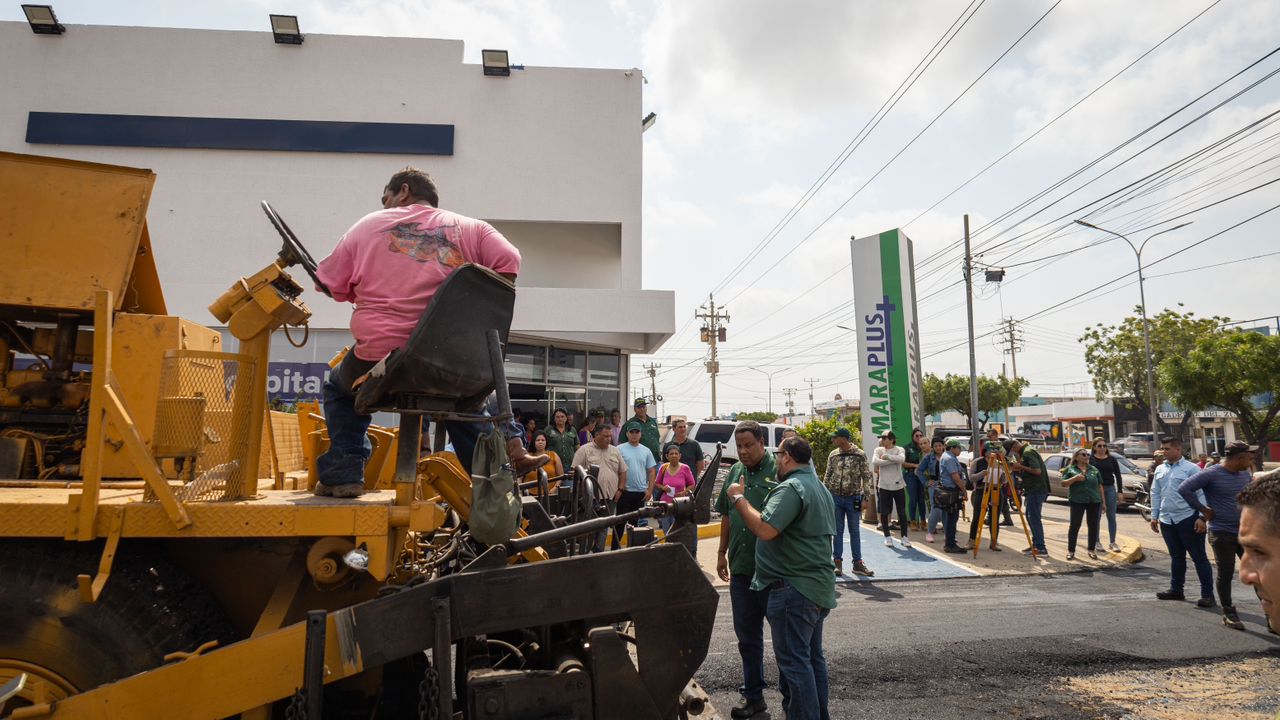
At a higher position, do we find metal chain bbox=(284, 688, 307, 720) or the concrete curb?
metal chain bbox=(284, 688, 307, 720)

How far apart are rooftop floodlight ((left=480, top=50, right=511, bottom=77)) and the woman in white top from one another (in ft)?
39.0

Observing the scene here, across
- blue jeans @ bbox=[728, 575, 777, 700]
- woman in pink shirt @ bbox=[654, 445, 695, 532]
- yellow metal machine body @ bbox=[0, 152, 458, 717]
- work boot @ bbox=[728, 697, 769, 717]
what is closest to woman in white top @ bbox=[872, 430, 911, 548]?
woman in pink shirt @ bbox=[654, 445, 695, 532]

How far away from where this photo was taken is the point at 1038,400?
93438mm

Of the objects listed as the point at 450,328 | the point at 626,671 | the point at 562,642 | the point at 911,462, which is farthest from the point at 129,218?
the point at 911,462

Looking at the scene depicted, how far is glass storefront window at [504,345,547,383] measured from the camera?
15.4 metres

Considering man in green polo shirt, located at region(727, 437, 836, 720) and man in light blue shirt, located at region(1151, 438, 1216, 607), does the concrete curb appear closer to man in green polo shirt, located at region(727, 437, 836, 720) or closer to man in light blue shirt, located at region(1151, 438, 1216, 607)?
man in light blue shirt, located at region(1151, 438, 1216, 607)

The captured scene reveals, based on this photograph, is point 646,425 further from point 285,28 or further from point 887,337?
point 285,28

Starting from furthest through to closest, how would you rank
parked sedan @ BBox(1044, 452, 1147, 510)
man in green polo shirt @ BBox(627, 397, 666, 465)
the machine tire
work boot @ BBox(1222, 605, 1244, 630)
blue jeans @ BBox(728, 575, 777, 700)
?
parked sedan @ BBox(1044, 452, 1147, 510) → man in green polo shirt @ BBox(627, 397, 666, 465) → work boot @ BBox(1222, 605, 1244, 630) → blue jeans @ BBox(728, 575, 777, 700) → the machine tire

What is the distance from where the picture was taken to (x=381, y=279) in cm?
258

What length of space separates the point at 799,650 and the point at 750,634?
0.77m

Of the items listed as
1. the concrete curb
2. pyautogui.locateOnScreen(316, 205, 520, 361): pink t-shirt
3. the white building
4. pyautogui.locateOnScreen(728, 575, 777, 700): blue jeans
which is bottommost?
the concrete curb

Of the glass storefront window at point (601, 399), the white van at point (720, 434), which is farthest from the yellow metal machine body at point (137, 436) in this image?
the white van at point (720, 434)

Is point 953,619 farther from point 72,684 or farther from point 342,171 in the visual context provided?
point 342,171

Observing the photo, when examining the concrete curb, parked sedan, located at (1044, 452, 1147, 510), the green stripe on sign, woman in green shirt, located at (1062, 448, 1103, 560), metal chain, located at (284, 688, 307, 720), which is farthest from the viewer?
parked sedan, located at (1044, 452, 1147, 510)
